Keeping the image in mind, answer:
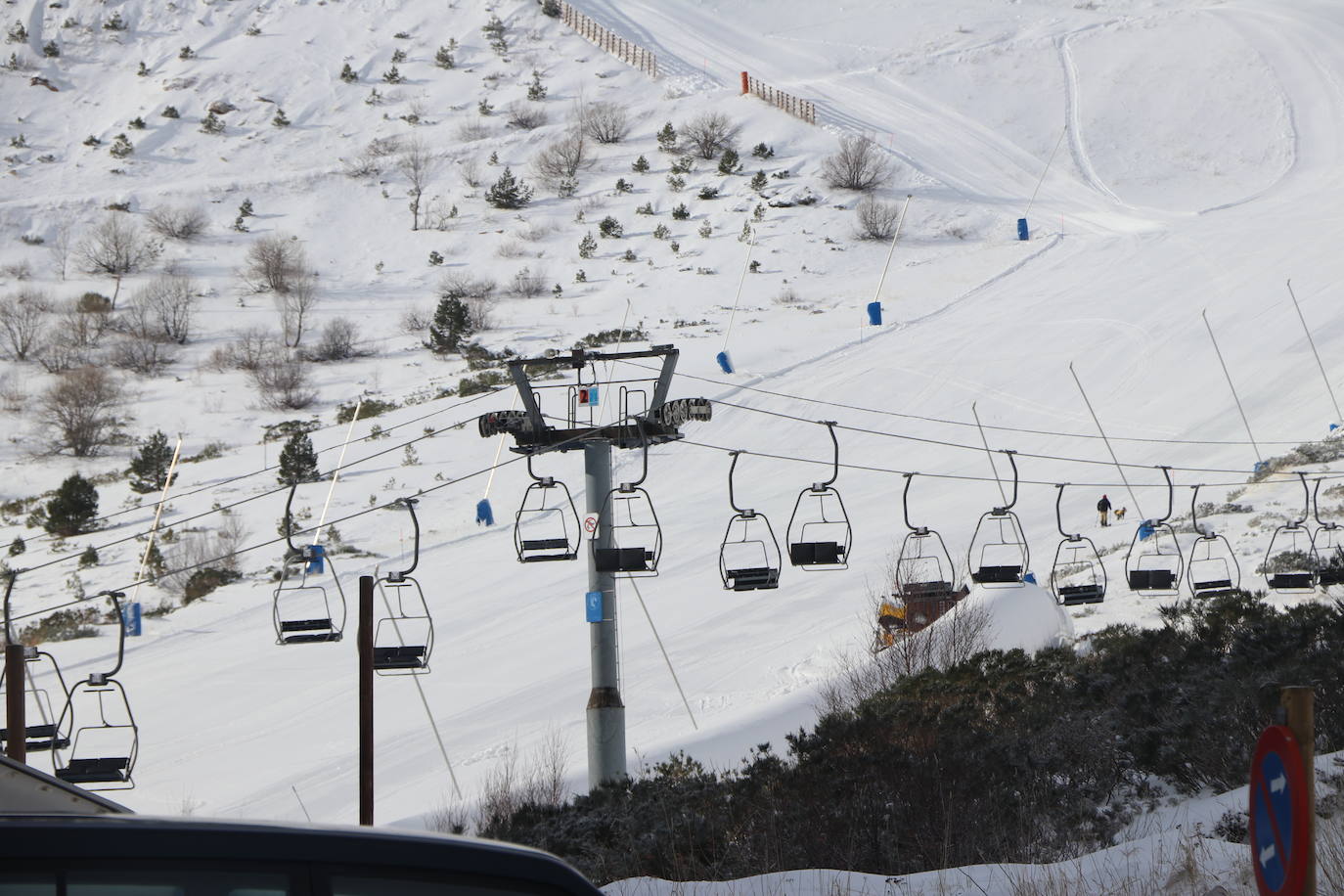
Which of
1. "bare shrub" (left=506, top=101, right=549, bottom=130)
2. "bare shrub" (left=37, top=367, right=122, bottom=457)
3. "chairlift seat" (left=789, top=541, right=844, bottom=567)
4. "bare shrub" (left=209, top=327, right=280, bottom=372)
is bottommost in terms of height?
"chairlift seat" (left=789, top=541, right=844, bottom=567)

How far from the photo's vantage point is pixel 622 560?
15.9m

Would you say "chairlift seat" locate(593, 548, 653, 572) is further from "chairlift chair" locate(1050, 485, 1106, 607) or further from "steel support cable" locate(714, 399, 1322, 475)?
"steel support cable" locate(714, 399, 1322, 475)

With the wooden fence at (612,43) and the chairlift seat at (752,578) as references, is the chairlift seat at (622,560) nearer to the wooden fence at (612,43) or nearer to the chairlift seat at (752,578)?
the chairlift seat at (752,578)

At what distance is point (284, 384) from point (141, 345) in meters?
9.89

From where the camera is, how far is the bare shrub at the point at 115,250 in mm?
60938

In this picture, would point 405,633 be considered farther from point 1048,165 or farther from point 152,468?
point 1048,165

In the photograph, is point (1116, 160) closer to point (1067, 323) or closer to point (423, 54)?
point (1067, 323)

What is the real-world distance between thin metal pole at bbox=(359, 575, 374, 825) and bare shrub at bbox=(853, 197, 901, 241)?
4220cm

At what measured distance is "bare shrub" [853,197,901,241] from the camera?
53.8 metres

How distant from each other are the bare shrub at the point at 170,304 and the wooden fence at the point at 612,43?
1162 inches

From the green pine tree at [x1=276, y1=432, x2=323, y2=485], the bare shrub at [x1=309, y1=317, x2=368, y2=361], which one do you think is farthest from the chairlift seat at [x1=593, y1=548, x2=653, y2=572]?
the bare shrub at [x1=309, y1=317, x2=368, y2=361]

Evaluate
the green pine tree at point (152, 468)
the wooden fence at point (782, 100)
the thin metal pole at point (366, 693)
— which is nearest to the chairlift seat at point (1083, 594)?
the thin metal pole at point (366, 693)

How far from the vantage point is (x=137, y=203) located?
6562 cm

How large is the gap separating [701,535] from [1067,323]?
16608mm
